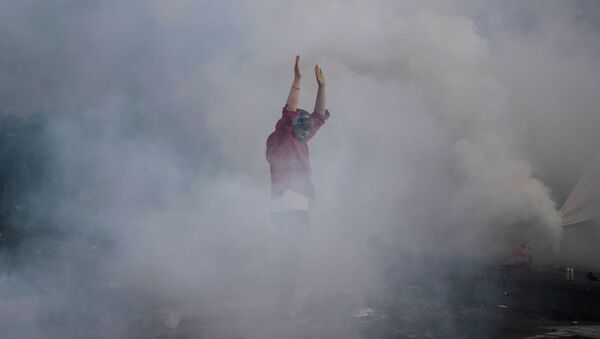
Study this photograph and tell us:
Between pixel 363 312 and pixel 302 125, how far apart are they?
1973mm

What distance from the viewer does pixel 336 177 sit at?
682cm

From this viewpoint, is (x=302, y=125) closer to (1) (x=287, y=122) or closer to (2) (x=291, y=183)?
(1) (x=287, y=122)

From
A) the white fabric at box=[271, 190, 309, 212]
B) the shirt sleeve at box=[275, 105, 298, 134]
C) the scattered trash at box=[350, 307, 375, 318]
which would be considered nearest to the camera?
the scattered trash at box=[350, 307, 375, 318]

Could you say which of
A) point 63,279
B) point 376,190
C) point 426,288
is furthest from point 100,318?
point 376,190

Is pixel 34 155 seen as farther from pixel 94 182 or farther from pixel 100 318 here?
pixel 100 318

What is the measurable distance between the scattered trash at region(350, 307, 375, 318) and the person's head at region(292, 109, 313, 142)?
5.89ft

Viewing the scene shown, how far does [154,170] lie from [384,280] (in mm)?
3132

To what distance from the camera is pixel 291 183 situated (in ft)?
15.4

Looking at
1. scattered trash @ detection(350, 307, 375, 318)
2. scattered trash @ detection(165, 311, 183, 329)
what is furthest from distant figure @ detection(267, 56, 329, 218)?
scattered trash @ detection(165, 311, 183, 329)

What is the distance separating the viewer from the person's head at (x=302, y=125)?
494cm

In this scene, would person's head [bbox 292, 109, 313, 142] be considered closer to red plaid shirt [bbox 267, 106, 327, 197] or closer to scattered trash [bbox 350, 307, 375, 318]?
red plaid shirt [bbox 267, 106, 327, 197]

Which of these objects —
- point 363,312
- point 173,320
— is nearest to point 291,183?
point 363,312

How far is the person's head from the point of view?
4941 millimetres

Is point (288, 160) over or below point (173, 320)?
over
